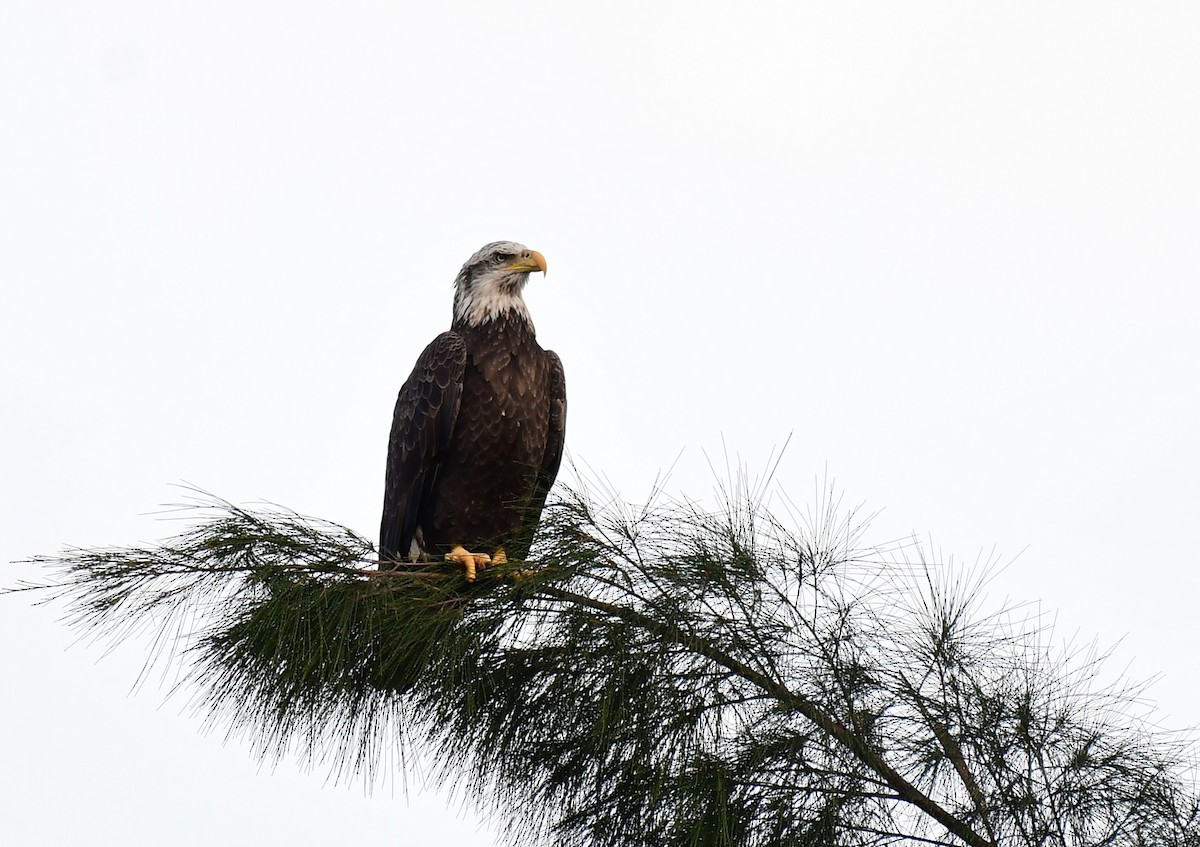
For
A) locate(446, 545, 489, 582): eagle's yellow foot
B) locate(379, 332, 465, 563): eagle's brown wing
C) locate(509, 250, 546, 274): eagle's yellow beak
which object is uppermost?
locate(509, 250, 546, 274): eagle's yellow beak

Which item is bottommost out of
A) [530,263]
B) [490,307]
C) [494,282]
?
[490,307]

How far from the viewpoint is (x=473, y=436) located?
5.20m

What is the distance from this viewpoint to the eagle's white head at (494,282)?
218 inches

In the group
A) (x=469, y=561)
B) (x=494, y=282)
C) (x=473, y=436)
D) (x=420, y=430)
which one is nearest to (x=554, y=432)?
(x=473, y=436)

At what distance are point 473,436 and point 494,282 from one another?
2.55ft

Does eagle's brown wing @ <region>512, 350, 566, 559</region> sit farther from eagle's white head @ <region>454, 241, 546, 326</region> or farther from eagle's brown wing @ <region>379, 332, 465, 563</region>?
eagle's white head @ <region>454, 241, 546, 326</region>

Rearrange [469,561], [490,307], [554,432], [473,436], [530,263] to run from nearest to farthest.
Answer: [469,561], [473,436], [554,432], [490,307], [530,263]

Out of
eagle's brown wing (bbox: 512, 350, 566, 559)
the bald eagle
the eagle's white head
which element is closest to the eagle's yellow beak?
the eagle's white head

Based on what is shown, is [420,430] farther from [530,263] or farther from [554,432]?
[530,263]

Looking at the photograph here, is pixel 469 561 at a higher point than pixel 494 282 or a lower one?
lower

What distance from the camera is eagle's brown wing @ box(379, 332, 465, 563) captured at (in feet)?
17.1

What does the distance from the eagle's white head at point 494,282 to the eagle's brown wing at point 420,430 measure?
175 mm

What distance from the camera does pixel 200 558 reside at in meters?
3.35

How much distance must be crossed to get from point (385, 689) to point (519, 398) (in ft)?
6.53
